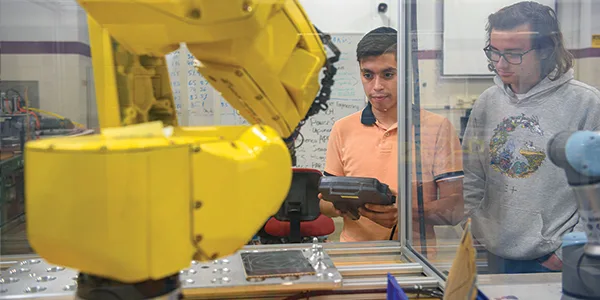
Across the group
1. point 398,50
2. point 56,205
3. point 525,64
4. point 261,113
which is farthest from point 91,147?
point 398,50

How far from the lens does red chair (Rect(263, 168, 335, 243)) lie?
5.82 feet

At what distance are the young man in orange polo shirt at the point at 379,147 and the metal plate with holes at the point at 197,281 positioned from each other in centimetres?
50

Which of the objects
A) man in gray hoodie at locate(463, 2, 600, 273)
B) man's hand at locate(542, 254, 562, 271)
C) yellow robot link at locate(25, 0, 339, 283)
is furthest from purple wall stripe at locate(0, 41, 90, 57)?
man's hand at locate(542, 254, 562, 271)

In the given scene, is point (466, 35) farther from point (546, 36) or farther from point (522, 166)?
point (522, 166)

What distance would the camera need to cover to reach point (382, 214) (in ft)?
5.85

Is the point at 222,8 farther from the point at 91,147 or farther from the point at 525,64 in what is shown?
the point at 525,64

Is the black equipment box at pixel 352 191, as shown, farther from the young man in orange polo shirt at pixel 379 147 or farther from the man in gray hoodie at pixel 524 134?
the man in gray hoodie at pixel 524 134

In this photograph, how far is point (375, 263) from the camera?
5.13ft

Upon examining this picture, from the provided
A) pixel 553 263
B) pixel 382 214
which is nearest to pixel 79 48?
pixel 382 214

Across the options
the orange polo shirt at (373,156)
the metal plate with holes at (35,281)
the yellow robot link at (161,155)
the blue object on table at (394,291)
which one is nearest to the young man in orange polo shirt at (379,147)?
the orange polo shirt at (373,156)

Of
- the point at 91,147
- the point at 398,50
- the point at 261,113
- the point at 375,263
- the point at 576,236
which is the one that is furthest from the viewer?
the point at 398,50

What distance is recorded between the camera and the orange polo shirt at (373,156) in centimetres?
173

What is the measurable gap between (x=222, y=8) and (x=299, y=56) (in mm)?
309

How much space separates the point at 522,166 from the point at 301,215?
820 mm
